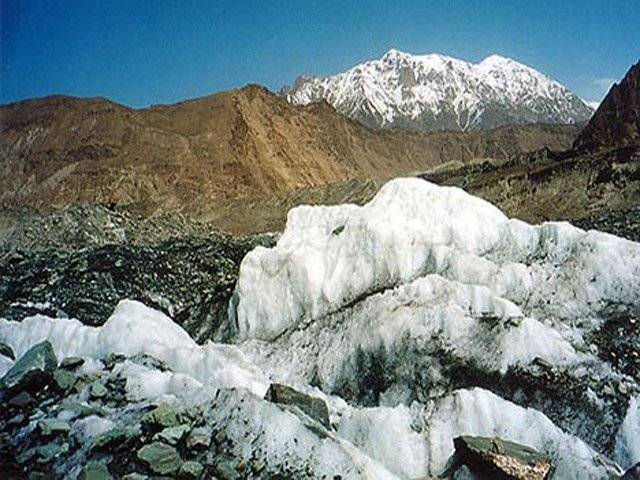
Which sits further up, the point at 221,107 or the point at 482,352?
the point at 221,107

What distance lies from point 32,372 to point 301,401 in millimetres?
3133

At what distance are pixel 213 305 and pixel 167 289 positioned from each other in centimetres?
892

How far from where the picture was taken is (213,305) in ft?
47.0

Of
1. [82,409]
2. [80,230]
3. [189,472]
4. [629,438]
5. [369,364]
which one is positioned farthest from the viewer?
[80,230]

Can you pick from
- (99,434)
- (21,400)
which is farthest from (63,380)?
(99,434)

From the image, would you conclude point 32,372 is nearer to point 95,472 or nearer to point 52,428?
point 52,428

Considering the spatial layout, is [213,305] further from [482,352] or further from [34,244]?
[34,244]

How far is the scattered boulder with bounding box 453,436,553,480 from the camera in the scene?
6621 mm

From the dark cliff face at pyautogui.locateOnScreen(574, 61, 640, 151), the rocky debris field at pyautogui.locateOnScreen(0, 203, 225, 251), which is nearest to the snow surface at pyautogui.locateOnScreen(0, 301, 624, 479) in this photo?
the rocky debris field at pyautogui.locateOnScreen(0, 203, 225, 251)

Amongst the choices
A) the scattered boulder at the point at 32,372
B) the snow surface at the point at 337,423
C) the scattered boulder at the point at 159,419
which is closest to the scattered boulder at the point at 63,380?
the scattered boulder at the point at 32,372

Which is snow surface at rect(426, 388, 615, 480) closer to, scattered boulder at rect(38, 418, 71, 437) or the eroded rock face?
scattered boulder at rect(38, 418, 71, 437)

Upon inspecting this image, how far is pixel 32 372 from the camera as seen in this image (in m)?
7.93

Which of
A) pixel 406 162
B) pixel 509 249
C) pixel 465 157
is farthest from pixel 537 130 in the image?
pixel 509 249

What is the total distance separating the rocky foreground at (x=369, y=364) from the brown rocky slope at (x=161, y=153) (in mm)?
41803
